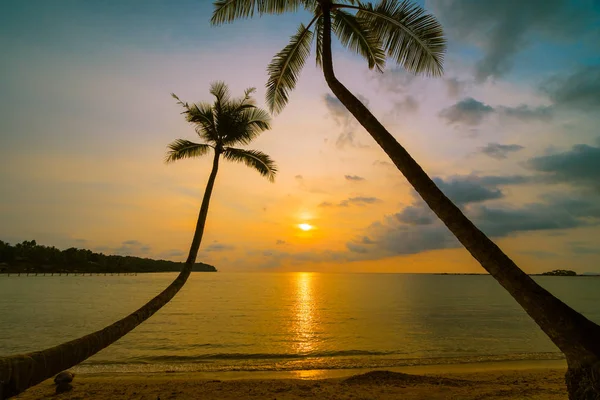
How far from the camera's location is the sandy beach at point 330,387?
10.8 m

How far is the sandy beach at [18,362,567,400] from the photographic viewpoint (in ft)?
35.3

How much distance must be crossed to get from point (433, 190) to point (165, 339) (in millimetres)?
22182

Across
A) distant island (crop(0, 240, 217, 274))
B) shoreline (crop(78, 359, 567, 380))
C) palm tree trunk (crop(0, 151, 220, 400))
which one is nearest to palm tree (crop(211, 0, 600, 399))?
palm tree trunk (crop(0, 151, 220, 400))

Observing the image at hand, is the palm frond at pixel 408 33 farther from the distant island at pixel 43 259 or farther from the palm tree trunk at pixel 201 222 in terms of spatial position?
the distant island at pixel 43 259

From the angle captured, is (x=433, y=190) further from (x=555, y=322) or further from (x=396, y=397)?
(x=396, y=397)

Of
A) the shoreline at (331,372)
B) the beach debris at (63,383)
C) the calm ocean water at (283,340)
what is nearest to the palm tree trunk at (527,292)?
the shoreline at (331,372)

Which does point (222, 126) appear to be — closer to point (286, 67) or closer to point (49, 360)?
point (286, 67)

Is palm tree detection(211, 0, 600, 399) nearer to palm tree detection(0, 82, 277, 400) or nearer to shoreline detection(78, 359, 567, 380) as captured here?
palm tree detection(0, 82, 277, 400)

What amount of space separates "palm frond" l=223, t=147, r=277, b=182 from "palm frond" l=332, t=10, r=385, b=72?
16.0 feet

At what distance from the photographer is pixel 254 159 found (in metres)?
13.0

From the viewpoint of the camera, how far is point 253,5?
891 cm

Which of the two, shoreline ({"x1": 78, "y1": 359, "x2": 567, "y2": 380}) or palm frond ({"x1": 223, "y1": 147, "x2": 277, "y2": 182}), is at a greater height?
palm frond ({"x1": 223, "y1": 147, "x2": 277, "y2": 182})

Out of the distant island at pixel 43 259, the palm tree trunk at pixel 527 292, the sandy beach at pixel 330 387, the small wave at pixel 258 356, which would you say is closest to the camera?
the palm tree trunk at pixel 527 292

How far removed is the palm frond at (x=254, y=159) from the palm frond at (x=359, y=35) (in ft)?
16.0
